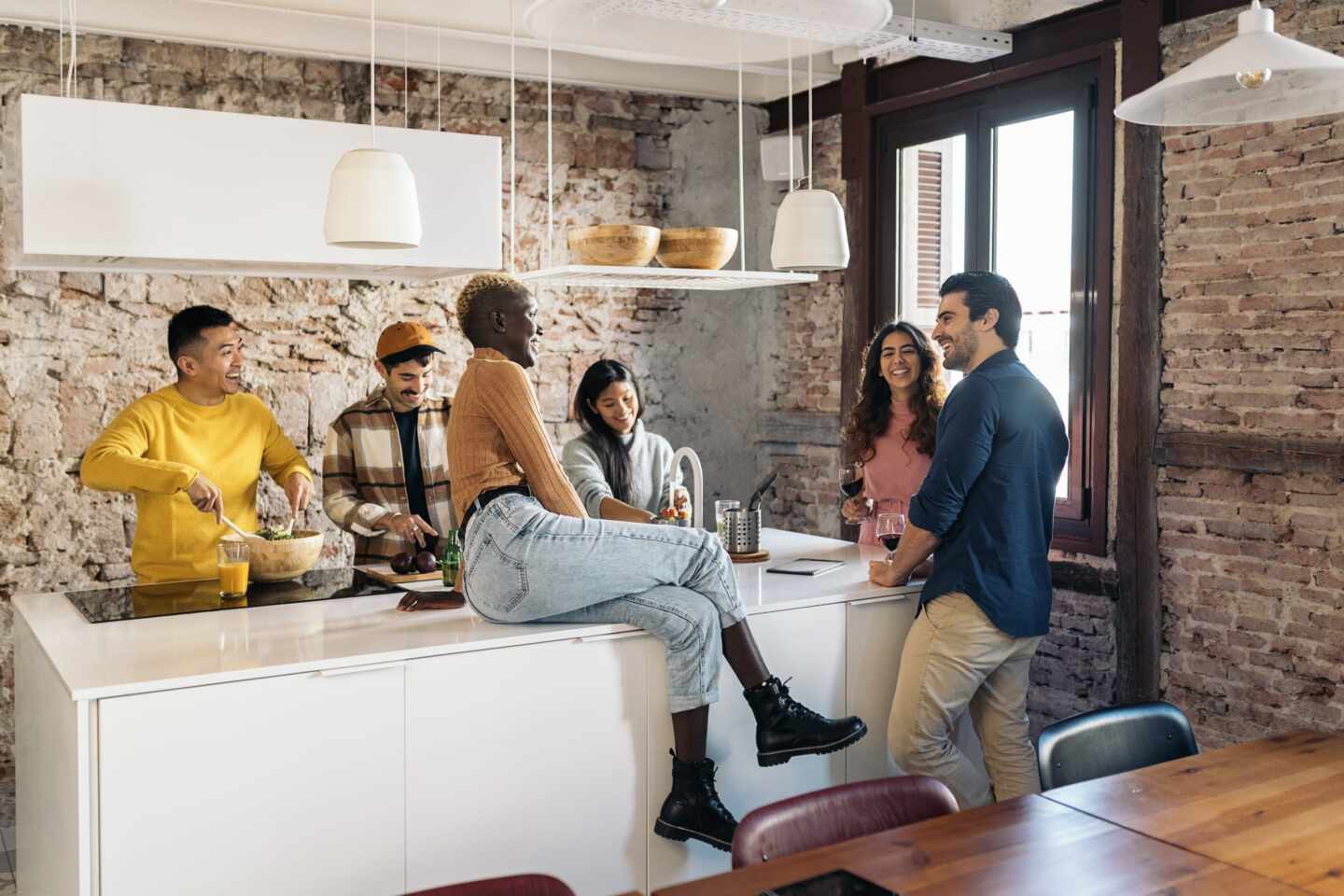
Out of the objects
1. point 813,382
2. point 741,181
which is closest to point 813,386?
point 813,382

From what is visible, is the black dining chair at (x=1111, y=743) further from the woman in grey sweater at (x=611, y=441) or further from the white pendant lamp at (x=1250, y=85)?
the woman in grey sweater at (x=611, y=441)

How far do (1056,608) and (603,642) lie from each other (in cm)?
243

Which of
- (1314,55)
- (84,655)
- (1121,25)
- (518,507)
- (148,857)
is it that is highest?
(1121,25)

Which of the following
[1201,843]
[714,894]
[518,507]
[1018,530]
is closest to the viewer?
[714,894]

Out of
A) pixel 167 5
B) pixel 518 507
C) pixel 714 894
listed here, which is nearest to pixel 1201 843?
pixel 714 894

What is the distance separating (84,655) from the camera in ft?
8.90

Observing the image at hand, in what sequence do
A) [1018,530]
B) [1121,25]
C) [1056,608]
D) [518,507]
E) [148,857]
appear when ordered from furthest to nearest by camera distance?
[1056,608]
[1121,25]
[1018,530]
[518,507]
[148,857]

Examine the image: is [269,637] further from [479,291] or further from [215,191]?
[215,191]

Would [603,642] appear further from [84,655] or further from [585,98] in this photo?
[585,98]

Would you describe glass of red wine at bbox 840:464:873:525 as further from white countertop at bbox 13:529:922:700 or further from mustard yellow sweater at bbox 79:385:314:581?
mustard yellow sweater at bbox 79:385:314:581

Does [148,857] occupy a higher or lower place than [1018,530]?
lower

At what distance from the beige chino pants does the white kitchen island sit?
25cm

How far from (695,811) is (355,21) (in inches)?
140

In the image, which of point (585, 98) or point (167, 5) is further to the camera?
point (585, 98)
